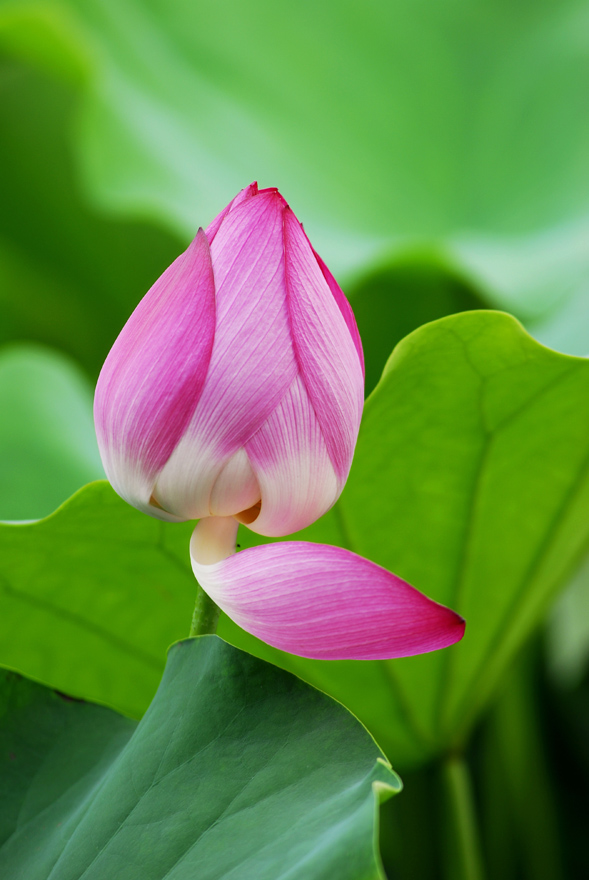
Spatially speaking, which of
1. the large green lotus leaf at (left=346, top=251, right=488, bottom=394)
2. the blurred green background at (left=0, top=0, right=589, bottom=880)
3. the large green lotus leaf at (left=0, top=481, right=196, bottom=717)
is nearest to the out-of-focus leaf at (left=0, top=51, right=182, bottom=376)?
the blurred green background at (left=0, top=0, right=589, bottom=880)

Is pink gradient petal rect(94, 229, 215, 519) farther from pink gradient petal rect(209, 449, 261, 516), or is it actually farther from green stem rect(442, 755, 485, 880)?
green stem rect(442, 755, 485, 880)

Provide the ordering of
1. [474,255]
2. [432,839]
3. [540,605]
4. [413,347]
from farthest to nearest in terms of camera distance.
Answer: [432,839] → [474,255] → [540,605] → [413,347]

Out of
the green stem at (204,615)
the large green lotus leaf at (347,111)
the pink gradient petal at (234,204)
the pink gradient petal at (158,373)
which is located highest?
the large green lotus leaf at (347,111)

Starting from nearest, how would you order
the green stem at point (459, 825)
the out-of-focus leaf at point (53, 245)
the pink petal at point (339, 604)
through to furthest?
the pink petal at point (339, 604)
the green stem at point (459, 825)
the out-of-focus leaf at point (53, 245)

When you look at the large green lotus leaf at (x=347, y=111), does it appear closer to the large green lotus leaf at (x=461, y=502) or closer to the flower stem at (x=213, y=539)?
the large green lotus leaf at (x=461, y=502)

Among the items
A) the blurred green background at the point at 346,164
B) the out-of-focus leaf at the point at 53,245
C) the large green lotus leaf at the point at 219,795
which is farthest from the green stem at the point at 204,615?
the out-of-focus leaf at the point at 53,245

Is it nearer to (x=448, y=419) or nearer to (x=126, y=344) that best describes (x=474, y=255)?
(x=448, y=419)

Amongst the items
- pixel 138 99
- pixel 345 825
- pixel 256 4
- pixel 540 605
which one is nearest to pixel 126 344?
pixel 345 825
